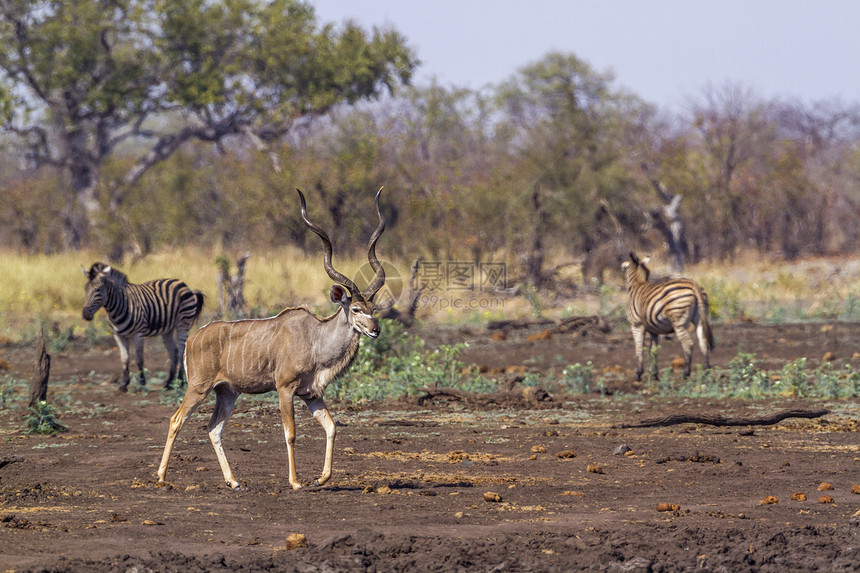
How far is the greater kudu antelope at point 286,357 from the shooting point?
279 inches

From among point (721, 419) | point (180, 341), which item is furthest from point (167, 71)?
point (721, 419)

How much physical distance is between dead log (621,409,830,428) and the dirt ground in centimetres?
8

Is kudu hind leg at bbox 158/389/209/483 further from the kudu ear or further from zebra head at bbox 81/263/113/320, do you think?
zebra head at bbox 81/263/113/320

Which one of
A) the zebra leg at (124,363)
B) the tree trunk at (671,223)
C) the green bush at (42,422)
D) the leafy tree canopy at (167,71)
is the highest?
the leafy tree canopy at (167,71)

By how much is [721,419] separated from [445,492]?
12.0 feet

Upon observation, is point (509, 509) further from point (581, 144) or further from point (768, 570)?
point (581, 144)

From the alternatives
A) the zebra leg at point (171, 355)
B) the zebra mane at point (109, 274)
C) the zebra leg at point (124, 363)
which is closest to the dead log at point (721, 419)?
the zebra leg at point (171, 355)

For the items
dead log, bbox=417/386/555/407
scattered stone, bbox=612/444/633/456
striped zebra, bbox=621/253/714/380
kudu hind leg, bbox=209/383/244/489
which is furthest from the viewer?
striped zebra, bbox=621/253/714/380

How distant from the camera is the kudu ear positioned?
7.00m

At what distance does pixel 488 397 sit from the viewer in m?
11.2

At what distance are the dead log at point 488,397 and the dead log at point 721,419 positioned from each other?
5.45ft

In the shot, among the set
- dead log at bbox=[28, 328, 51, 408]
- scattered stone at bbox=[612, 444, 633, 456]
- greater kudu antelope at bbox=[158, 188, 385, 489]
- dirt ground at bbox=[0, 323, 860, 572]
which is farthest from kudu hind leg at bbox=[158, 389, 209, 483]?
scattered stone at bbox=[612, 444, 633, 456]

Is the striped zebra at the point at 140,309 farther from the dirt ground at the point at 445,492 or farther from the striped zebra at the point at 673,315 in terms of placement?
the striped zebra at the point at 673,315

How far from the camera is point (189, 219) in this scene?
31.7m
